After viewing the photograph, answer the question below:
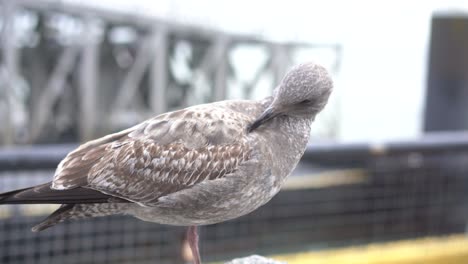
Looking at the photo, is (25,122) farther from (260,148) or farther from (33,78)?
(260,148)

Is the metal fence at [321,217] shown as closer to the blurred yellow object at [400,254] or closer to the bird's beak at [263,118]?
the blurred yellow object at [400,254]

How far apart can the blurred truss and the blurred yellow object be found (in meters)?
7.00

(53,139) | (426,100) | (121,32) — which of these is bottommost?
(53,139)

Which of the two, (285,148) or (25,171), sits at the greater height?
(285,148)

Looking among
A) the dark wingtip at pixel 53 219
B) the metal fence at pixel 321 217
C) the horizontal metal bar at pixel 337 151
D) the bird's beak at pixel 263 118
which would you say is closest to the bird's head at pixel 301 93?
the bird's beak at pixel 263 118

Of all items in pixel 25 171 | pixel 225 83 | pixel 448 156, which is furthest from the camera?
pixel 225 83

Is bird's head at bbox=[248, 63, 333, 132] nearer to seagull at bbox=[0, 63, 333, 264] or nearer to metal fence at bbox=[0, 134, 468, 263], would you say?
seagull at bbox=[0, 63, 333, 264]

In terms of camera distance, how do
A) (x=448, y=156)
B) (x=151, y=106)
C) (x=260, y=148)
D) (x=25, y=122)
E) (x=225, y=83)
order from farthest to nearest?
(x=225, y=83) < (x=151, y=106) < (x=25, y=122) < (x=448, y=156) < (x=260, y=148)

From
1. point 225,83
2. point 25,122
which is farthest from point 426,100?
point 225,83

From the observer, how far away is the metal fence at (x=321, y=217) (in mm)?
4113

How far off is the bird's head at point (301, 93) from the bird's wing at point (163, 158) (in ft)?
0.45

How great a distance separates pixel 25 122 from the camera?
38.6ft

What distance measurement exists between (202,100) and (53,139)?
4.46m

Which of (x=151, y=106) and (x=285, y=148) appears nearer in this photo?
(x=285, y=148)
